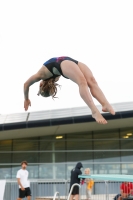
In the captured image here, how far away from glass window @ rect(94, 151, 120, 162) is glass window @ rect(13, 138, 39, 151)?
3.09m

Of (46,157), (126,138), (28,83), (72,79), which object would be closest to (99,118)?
(72,79)

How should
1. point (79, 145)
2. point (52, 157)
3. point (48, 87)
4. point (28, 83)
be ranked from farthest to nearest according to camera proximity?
point (79, 145) < point (52, 157) < point (28, 83) < point (48, 87)

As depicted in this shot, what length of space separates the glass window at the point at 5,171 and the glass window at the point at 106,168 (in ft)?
13.9

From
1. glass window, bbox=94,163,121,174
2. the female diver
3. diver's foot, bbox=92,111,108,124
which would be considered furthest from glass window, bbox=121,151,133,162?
diver's foot, bbox=92,111,108,124

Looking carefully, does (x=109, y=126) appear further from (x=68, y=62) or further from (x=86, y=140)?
(x=68, y=62)

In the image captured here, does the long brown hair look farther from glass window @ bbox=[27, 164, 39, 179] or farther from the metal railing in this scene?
glass window @ bbox=[27, 164, 39, 179]

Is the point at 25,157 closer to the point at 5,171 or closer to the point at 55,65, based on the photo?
the point at 5,171

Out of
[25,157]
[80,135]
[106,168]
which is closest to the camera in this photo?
[106,168]

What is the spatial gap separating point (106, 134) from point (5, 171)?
542 centimetres

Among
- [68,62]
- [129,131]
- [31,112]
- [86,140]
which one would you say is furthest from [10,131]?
[68,62]

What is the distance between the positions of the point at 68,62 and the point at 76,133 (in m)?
15.5

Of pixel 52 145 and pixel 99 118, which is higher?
pixel 52 145

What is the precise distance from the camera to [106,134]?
20.2 m

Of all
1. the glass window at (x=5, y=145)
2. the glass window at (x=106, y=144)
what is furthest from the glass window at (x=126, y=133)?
the glass window at (x=5, y=145)
